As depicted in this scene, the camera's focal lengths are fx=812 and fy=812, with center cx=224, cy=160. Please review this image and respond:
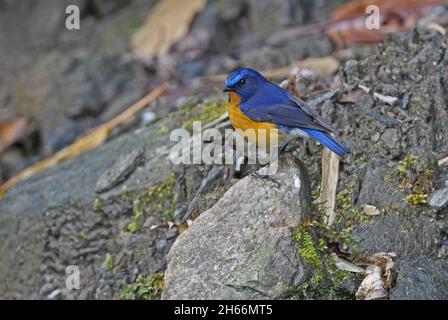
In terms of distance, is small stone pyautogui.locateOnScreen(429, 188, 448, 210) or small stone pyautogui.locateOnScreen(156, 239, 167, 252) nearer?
small stone pyautogui.locateOnScreen(429, 188, 448, 210)

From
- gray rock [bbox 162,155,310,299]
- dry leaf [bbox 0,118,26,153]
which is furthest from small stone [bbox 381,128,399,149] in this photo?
dry leaf [bbox 0,118,26,153]

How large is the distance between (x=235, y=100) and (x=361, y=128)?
2.59ft

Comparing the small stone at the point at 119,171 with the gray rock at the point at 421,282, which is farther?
the small stone at the point at 119,171

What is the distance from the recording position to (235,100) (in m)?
4.96

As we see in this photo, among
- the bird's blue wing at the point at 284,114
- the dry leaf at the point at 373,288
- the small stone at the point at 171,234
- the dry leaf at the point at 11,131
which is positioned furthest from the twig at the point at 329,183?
the dry leaf at the point at 11,131

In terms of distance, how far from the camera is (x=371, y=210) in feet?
15.0

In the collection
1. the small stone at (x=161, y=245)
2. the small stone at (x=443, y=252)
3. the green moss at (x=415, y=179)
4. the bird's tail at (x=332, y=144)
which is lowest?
the small stone at (x=161, y=245)

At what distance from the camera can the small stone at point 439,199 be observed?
441 cm

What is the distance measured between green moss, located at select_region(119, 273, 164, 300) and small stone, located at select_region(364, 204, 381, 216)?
1.26m

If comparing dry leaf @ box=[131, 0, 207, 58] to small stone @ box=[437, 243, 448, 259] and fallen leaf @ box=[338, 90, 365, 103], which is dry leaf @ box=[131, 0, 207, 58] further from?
small stone @ box=[437, 243, 448, 259]

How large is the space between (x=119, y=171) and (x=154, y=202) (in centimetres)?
42

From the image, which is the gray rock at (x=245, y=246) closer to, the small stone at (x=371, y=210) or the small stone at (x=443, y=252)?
the small stone at (x=371, y=210)

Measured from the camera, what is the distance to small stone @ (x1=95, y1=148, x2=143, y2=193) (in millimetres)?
5582

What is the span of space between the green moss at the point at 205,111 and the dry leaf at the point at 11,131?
2.95m
